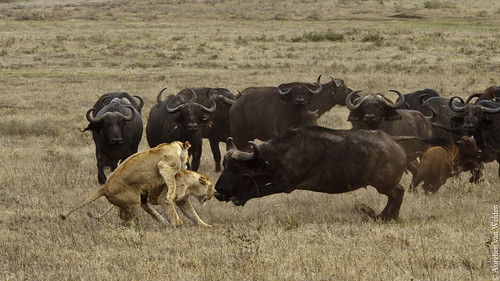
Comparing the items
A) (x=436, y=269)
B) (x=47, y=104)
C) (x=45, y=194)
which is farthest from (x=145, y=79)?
(x=436, y=269)

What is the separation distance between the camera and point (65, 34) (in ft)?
163

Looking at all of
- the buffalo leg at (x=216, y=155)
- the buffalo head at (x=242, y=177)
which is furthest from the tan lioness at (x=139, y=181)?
the buffalo leg at (x=216, y=155)

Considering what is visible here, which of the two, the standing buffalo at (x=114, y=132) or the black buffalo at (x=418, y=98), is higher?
the standing buffalo at (x=114, y=132)

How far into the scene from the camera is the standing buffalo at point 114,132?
13.4m

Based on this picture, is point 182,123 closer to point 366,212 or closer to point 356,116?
point 356,116

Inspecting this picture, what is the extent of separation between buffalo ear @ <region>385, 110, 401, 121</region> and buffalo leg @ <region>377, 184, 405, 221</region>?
136 inches

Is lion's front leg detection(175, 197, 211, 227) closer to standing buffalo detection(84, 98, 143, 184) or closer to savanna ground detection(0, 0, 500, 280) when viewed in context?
savanna ground detection(0, 0, 500, 280)

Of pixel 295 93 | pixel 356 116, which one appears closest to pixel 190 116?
pixel 295 93

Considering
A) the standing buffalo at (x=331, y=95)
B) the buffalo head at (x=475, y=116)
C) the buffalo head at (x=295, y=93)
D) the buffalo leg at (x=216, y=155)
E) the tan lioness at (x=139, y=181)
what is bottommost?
the buffalo leg at (x=216, y=155)

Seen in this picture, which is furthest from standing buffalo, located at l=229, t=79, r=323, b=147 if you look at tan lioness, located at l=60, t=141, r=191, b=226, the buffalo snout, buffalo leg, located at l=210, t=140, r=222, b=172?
tan lioness, located at l=60, t=141, r=191, b=226

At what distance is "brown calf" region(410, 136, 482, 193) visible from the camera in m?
11.7

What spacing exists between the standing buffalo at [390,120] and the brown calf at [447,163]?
29.9 inches

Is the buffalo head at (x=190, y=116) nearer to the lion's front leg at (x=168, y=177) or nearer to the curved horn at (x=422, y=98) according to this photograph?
the lion's front leg at (x=168, y=177)

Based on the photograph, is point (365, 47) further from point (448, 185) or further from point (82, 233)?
point (82, 233)
